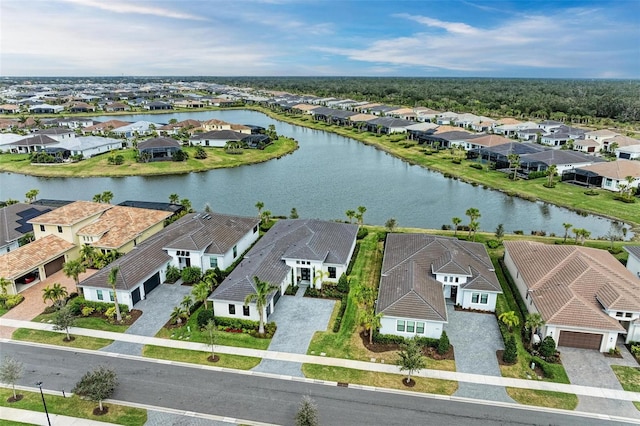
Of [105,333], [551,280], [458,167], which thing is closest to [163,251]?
[105,333]

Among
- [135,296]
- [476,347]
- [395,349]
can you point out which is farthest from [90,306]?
[476,347]

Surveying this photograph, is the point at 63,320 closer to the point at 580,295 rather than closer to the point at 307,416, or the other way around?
the point at 307,416

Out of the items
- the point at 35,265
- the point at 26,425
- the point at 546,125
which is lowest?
the point at 26,425

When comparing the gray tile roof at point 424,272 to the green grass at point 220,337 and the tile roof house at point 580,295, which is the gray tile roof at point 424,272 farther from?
the green grass at point 220,337

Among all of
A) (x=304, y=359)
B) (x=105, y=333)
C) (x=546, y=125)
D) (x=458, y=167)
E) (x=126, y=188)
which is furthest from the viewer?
(x=546, y=125)

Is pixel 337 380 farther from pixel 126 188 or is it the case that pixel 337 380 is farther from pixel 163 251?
pixel 126 188

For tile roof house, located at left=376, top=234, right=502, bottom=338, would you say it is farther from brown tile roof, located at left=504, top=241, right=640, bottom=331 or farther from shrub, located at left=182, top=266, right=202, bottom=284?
shrub, located at left=182, top=266, right=202, bottom=284

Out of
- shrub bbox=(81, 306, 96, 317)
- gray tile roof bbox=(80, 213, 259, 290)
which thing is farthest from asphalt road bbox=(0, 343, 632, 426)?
gray tile roof bbox=(80, 213, 259, 290)
